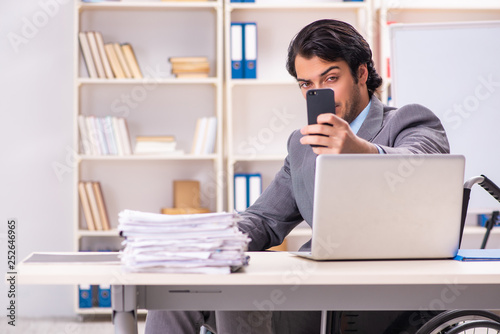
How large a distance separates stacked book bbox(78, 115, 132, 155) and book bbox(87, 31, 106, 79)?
10.1 inches

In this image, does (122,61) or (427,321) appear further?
(122,61)

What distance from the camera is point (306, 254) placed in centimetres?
131

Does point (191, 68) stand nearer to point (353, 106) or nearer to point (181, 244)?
point (353, 106)

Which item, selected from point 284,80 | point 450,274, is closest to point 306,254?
point 450,274

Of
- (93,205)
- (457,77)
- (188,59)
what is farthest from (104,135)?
(457,77)

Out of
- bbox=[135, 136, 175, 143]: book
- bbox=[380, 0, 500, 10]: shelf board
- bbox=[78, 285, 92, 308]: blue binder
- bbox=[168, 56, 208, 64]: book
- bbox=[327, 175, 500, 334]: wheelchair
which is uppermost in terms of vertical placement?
bbox=[380, 0, 500, 10]: shelf board

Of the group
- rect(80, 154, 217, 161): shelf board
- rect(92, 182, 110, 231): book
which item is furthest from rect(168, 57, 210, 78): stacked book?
rect(92, 182, 110, 231): book

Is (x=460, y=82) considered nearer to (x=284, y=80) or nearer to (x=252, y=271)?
(x=284, y=80)

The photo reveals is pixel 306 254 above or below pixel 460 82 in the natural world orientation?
below

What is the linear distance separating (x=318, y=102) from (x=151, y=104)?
2.66m

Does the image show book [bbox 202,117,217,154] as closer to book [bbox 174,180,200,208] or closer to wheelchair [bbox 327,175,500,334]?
book [bbox 174,180,200,208]

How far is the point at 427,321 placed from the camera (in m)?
1.41

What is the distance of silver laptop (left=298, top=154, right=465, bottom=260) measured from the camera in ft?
3.85

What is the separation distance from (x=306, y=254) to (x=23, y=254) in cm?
296
